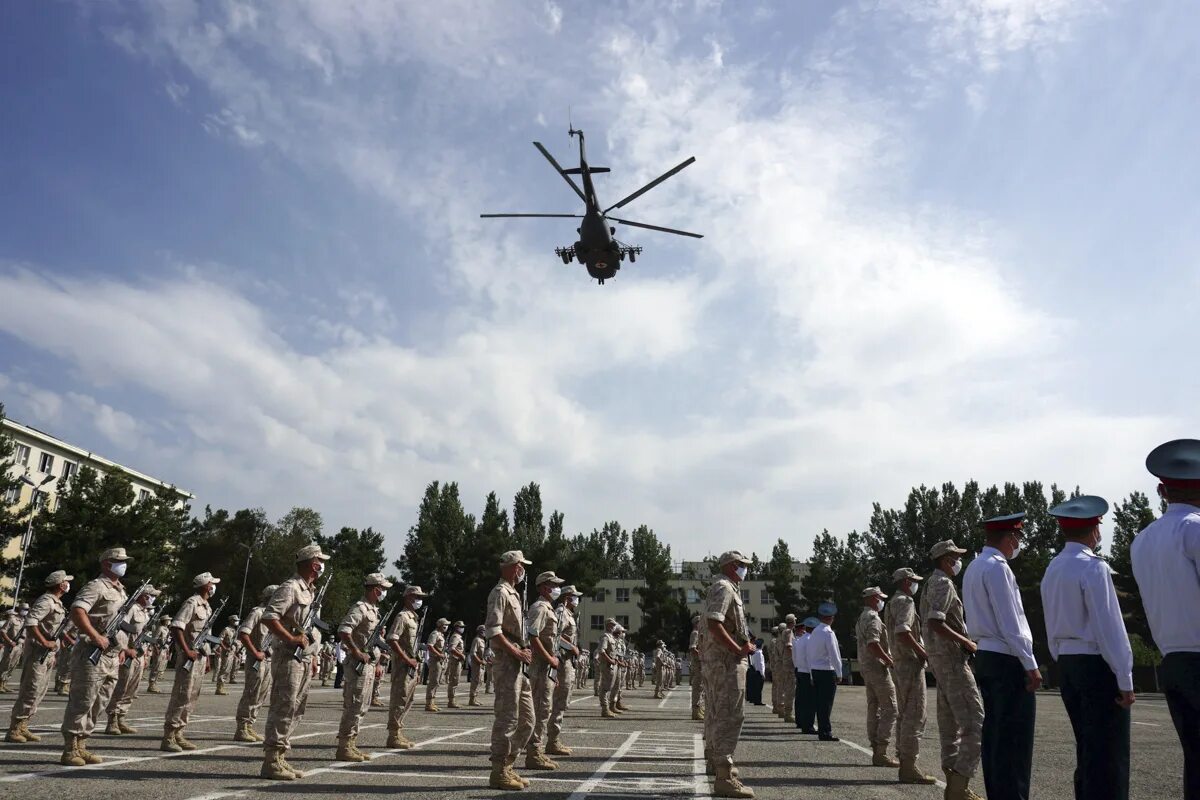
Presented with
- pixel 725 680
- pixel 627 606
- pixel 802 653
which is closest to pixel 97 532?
pixel 802 653

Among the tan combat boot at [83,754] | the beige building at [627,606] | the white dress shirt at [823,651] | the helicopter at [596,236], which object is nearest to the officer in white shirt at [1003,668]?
the white dress shirt at [823,651]

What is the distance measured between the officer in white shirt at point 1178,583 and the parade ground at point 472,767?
3.81m

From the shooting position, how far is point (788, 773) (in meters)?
9.01

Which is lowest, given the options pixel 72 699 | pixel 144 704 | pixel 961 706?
pixel 144 704

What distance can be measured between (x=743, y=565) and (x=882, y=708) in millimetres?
3700

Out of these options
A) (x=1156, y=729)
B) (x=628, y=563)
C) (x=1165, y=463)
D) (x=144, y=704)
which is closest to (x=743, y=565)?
(x=1165, y=463)

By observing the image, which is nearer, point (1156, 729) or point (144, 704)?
point (1156, 729)

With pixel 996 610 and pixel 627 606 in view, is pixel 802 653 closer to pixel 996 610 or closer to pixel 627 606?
pixel 996 610

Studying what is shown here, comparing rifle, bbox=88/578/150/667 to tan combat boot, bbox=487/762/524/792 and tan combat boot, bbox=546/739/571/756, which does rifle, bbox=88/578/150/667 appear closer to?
tan combat boot, bbox=487/762/524/792

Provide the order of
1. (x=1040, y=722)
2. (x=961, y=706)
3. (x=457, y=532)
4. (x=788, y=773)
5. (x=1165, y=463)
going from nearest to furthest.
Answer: (x=1165, y=463) < (x=961, y=706) < (x=788, y=773) < (x=1040, y=722) < (x=457, y=532)

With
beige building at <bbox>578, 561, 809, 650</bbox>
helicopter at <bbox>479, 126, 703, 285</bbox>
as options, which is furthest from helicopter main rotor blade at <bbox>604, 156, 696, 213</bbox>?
beige building at <bbox>578, 561, 809, 650</bbox>

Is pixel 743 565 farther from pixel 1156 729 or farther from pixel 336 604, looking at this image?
pixel 336 604

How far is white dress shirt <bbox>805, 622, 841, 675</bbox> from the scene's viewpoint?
553 inches

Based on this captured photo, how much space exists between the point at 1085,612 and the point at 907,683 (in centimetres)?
482
